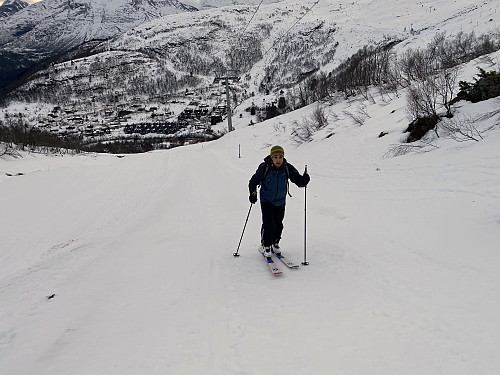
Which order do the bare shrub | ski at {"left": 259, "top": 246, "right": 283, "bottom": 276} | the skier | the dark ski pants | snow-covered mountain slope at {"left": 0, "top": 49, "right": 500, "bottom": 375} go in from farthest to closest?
the bare shrub → the dark ski pants → the skier → ski at {"left": 259, "top": 246, "right": 283, "bottom": 276} → snow-covered mountain slope at {"left": 0, "top": 49, "right": 500, "bottom": 375}

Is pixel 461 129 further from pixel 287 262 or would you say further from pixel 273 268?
pixel 273 268

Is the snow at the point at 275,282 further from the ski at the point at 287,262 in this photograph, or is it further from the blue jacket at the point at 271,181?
the blue jacket at the point at 271,181

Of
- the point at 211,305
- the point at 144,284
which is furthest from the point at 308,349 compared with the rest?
the point at 144,284

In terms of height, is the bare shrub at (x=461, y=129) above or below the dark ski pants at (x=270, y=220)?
above

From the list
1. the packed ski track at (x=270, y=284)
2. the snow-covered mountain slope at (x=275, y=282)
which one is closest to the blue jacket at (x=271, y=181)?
the snow-covered mountain slope at (x=275, y=282)

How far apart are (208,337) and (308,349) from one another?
3.45 feet

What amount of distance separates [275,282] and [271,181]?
160 centimetres

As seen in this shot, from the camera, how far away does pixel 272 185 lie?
16.4 feet

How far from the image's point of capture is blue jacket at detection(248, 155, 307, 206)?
16.4 feet

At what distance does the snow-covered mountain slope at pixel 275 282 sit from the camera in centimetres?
287

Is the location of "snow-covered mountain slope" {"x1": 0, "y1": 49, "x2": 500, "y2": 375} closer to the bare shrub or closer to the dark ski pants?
the bare shrub

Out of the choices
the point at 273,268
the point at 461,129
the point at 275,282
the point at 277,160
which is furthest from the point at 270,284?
the point at 461,129

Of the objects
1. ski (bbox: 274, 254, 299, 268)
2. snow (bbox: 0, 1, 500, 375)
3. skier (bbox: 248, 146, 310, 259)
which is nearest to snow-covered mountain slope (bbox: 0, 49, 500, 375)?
snow (bbox: 0, 1, 500, 375)

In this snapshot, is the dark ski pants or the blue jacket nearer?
the blue jacket
